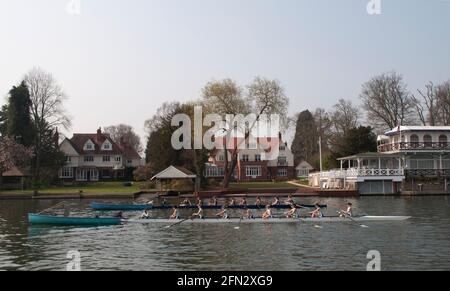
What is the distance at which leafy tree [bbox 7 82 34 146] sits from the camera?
79.6 meters

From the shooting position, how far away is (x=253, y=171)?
333ft

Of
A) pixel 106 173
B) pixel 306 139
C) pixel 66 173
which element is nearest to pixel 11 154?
pixel 66 173

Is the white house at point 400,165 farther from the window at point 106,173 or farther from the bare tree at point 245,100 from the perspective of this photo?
the window at point 106,173

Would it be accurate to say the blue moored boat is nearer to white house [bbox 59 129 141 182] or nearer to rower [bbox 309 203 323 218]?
rower [bbox 309 203 323 218]

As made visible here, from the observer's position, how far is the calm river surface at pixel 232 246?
2091 centimetres

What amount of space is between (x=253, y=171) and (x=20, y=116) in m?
46.9

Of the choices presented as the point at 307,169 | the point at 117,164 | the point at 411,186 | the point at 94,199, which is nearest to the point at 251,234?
the point at 94,199

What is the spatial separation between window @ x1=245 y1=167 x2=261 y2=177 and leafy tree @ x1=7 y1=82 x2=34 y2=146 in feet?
142

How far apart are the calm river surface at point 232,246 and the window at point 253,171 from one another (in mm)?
65584

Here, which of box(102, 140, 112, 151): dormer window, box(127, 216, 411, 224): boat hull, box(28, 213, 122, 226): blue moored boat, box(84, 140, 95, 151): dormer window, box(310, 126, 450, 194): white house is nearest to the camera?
box(127, 216, 411, 224): boat hull

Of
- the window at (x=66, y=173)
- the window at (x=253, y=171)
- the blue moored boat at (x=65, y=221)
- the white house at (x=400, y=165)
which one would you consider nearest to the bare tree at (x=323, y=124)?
the window at (x=253, y=171)

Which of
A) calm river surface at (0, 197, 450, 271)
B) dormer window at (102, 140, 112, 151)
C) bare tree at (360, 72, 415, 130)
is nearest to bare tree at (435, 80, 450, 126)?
bare tree at (360, 72, 415, 130)
